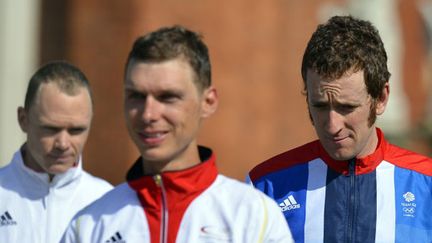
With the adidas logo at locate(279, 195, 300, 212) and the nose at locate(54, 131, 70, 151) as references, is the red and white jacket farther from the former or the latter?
the nose at locate(54, 131, 70, 151)

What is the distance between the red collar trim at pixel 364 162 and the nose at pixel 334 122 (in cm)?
31

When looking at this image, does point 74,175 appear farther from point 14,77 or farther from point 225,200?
point 14,77

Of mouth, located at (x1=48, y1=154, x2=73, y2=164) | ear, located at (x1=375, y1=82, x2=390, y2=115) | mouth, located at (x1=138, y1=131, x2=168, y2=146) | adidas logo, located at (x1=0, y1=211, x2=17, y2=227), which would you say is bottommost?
adidas logo, located at (x1=0, y1=211, x2=17, y2=227)

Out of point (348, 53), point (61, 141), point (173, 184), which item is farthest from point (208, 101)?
point (61, 141)

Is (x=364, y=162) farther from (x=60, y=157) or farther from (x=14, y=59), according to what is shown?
(x=14, y=59)

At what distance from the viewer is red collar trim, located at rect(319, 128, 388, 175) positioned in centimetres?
536

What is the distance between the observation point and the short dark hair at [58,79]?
238 inches

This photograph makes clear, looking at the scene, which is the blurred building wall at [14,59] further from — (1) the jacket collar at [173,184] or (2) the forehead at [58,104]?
(1) the jacket collar at [173,184]

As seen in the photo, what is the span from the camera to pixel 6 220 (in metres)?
5.95

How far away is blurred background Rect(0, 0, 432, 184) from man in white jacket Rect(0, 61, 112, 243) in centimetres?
816

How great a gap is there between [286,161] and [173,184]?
3.98 feet

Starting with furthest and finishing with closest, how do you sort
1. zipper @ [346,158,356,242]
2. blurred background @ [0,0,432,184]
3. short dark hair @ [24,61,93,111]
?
blurred background @ [0,0,432,184] < short dark hair @ [24,61,93,111] < zipper @ [346,158,356,242]

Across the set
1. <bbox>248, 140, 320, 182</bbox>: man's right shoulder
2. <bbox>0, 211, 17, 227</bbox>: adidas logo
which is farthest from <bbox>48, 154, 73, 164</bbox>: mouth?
<bbox>248, 140, 320, 182</bbox>: man's right shoulder

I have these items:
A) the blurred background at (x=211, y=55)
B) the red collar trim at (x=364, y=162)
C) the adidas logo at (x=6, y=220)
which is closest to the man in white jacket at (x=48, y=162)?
the adidas logo at (x=6, y=220)
